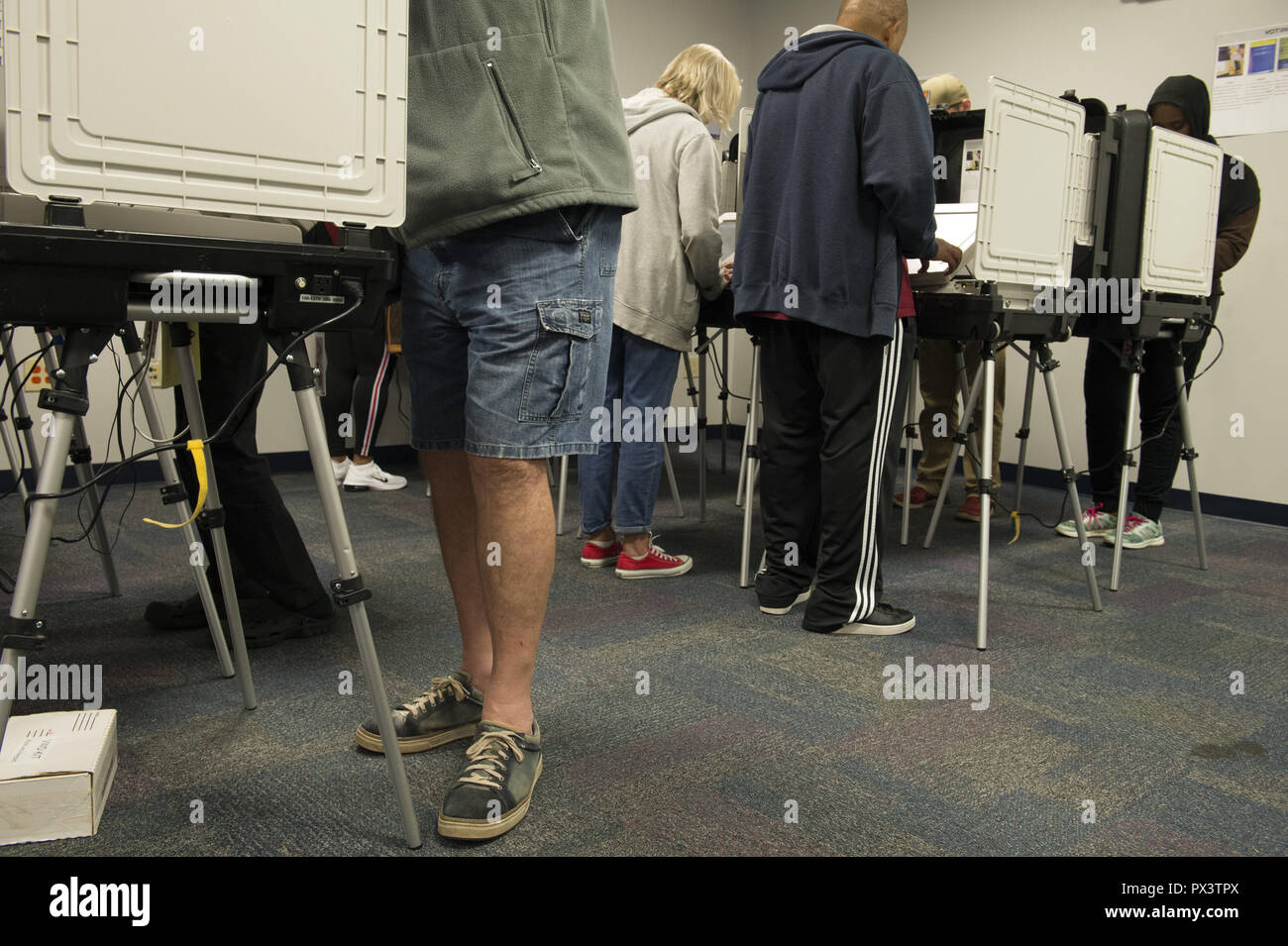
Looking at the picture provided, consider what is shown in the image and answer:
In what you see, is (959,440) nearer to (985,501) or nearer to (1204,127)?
(985,501)

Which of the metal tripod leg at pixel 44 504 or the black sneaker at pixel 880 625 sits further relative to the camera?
the black sneaker at pixel 880 625

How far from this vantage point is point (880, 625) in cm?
225

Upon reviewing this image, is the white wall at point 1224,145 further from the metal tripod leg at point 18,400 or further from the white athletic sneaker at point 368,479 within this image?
the metal tripod leg at point 18,400

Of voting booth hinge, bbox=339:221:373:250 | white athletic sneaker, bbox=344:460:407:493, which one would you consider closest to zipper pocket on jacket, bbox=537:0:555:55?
voting booth hinge, bbox=339:221:373:250

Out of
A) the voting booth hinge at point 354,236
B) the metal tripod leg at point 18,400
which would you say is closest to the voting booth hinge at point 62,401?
the voting booth hinge at point 354,236

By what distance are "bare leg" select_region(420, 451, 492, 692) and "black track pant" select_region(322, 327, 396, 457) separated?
2604mm

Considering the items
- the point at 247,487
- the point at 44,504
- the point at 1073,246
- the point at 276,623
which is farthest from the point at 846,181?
the point at 44,504

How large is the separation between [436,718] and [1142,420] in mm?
2716

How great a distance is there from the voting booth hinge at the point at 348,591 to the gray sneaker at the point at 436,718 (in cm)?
44

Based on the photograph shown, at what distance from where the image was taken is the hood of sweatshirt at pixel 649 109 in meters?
2.64

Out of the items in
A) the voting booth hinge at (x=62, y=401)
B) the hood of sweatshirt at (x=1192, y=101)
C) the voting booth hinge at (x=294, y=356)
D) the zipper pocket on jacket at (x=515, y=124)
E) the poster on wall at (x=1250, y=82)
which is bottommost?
the voting booth hinge at (x=62, y=401)

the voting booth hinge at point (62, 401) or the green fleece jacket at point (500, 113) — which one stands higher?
the green fleece jacket at point (500, 113)

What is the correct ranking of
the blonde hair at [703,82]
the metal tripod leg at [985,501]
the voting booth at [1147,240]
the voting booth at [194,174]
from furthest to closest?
the blonde hair at [703,82], the voting booth at [1147,240], the metal tripod leg at [985,501], the voting booth at [194,174]
